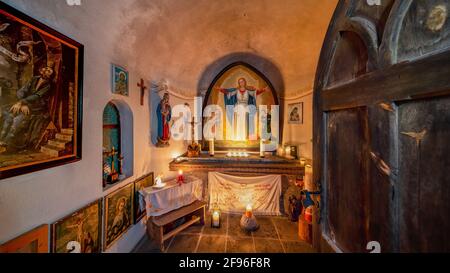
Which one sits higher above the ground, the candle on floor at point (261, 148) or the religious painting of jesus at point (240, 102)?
the religious painting of jesus at point (240, 102)

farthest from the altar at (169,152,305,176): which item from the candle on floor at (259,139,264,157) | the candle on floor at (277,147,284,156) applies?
the candle on floor at (277,147,284,156)

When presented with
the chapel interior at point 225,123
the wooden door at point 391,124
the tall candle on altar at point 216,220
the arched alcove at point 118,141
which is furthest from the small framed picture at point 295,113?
the arched alcove at point 118,141

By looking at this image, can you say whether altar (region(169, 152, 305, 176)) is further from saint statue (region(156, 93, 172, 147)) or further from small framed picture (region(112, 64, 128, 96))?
small framed picture (region(112, 64, 128, 96))

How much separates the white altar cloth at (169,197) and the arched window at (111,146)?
56 cm

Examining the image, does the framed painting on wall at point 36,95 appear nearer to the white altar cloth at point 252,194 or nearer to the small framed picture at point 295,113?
the white altar cloth at point 252,194

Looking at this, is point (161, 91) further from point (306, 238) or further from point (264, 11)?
point (306, 238)

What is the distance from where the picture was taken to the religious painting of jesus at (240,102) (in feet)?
13.0

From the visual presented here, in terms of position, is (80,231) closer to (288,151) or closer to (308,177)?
(308,177)

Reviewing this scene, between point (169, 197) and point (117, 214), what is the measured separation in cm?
81

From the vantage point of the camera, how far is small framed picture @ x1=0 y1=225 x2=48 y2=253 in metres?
1.15

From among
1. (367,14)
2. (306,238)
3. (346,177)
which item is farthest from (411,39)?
(306,238)

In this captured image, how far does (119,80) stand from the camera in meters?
2.20

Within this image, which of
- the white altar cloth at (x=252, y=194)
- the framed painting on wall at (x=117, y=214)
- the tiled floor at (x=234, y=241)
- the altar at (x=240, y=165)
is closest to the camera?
the framed painting on wall at (x=117, y=214)

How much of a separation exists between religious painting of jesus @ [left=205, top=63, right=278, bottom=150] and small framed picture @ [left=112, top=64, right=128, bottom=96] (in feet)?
6.68
